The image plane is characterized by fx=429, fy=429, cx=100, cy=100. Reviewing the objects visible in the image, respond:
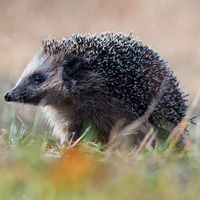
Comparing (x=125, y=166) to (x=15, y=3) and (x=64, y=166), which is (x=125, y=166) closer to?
(x=64, y=166)

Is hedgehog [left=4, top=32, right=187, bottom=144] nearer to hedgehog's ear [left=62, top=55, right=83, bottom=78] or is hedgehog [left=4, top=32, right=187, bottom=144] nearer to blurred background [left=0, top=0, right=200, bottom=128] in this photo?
hedgehog's ear [left=62, top=55, right=83, bottom=78]

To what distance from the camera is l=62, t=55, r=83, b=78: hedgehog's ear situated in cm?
446

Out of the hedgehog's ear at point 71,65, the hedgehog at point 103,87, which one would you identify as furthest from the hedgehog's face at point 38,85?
the hedgehog's ear at point 71,65

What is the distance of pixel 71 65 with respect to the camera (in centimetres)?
454

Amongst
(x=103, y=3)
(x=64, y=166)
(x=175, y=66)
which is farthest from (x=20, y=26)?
(x=64, y=166)

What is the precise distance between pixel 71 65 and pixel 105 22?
23.8 ft

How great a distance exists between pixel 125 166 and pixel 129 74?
73.1 inches

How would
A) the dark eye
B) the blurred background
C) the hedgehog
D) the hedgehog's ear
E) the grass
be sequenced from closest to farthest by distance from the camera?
the grass → the hedgehog → the hedgehog's ear → the dark eye → the blurred background

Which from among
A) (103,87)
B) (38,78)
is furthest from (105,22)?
(103,87)

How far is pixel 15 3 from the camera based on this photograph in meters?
11.9

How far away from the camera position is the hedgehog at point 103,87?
430 cm

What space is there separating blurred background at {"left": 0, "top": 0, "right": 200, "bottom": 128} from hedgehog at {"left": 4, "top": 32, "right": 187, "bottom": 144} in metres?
5.95

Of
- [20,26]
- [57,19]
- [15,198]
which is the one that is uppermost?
[57,19]

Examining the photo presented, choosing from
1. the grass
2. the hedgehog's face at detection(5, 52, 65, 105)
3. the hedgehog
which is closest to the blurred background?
the hedgehog's face at detection(5, 52, 65, 105)
